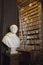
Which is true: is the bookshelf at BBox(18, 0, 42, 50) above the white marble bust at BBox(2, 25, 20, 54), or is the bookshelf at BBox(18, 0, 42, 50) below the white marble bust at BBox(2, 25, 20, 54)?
above

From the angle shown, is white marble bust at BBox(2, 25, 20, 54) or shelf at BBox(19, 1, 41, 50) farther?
shelf at BBox(19, 1, 41, 50)

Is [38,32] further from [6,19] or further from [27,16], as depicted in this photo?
[6,19]

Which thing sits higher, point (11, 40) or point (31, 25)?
point (31, 25)

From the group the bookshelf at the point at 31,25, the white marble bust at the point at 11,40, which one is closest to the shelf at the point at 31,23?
the bookshelf at the point at 31,25

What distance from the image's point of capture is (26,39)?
6.05 m

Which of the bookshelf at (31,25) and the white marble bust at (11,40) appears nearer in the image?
the white marble bust at (11,40)

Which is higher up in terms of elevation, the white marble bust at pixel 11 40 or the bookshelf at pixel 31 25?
the bookshelf at pixel 31 25

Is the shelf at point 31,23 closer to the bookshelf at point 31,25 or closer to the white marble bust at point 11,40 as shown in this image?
the bookshelf at point 31,25

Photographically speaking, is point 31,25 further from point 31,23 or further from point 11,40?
point 11,40

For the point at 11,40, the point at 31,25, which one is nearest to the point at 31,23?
the point at 31,25

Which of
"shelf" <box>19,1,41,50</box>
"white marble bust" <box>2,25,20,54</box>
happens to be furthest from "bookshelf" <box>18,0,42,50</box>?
"white marble bust" <box>2,25,20,54</box>

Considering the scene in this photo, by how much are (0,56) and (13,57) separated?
457mm

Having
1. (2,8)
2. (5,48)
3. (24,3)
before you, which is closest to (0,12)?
(2,8)

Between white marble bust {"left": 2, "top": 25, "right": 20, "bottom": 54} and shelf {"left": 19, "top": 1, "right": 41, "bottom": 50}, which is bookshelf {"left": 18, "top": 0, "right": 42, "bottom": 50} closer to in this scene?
shelf {"left": 19, "top": 1, "right": 41, "bottom": 50}
